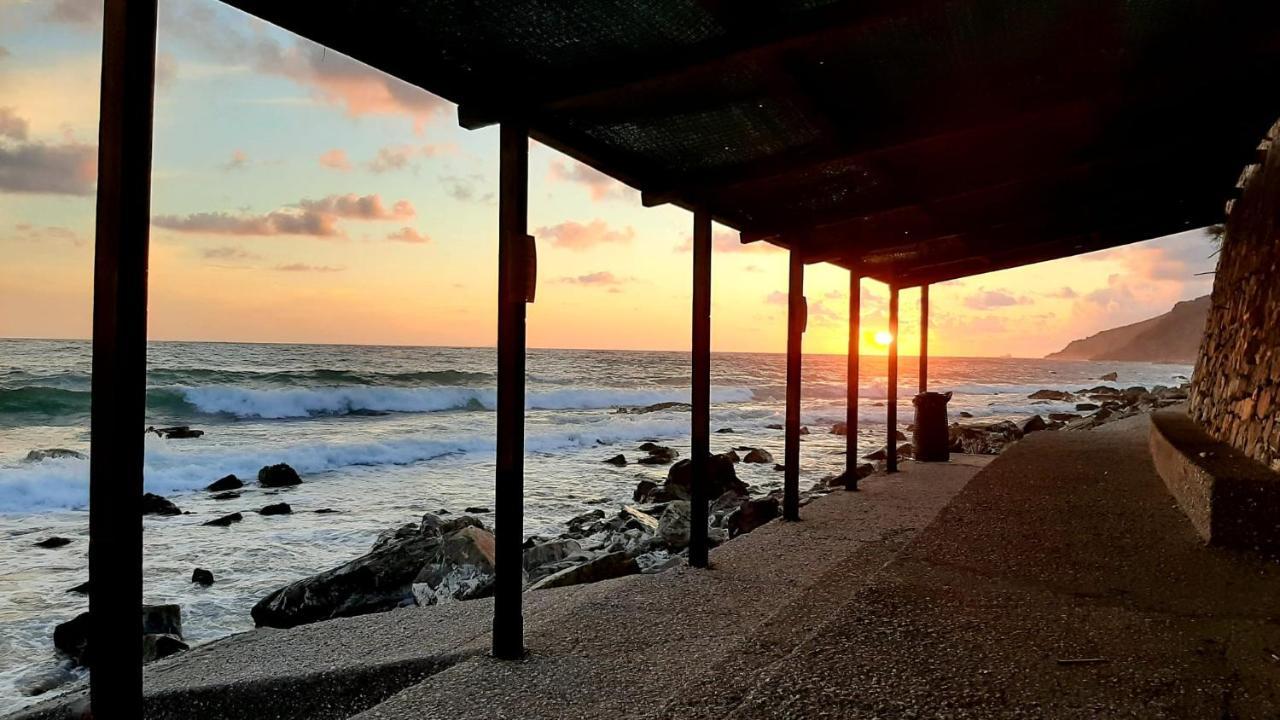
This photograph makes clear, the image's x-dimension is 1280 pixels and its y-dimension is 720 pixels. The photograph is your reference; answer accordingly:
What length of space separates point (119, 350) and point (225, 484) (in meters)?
13.3

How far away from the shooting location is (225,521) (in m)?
9.96

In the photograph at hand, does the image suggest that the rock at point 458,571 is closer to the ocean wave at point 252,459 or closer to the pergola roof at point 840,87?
the pergola roof at point 840,87

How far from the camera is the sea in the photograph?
7191mm

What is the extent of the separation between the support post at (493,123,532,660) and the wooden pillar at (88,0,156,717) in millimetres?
1730

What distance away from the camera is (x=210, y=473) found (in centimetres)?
1439

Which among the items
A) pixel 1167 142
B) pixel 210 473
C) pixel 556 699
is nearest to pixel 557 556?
pixel 556 699

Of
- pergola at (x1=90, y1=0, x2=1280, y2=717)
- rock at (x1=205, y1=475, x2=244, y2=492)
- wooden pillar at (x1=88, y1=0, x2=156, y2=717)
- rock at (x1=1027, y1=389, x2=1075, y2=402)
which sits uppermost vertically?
pergola at (x1=90, y1=0, x2=1280, y2=717)

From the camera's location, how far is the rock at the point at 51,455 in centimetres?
1543

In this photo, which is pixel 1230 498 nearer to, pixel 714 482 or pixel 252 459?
pixel 714 482


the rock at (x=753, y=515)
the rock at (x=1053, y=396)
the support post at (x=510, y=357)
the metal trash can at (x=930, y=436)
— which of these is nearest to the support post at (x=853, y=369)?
the rock at (x=753, y=515)

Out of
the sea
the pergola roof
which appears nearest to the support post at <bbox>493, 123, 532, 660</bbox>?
the pergola roof

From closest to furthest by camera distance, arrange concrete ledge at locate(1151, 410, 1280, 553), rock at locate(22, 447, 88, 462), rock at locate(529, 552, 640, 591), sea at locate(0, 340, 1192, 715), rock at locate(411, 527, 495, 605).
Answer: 1. concrete ledge at locate(1151, 410, 1280, 553)
2. rock at locate(529, 552, 640, 591)
3. rock at locate(411, 527, 495, 605)
4. sea at locate(0, 340, 1192, 715)
5. rock at locate(22, 447, 88, 462)

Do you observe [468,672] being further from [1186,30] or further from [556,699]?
[1186,30]

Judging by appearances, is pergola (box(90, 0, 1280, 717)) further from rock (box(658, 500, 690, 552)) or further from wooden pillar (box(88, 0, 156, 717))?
rock (box(658, 500, 690, 552))
